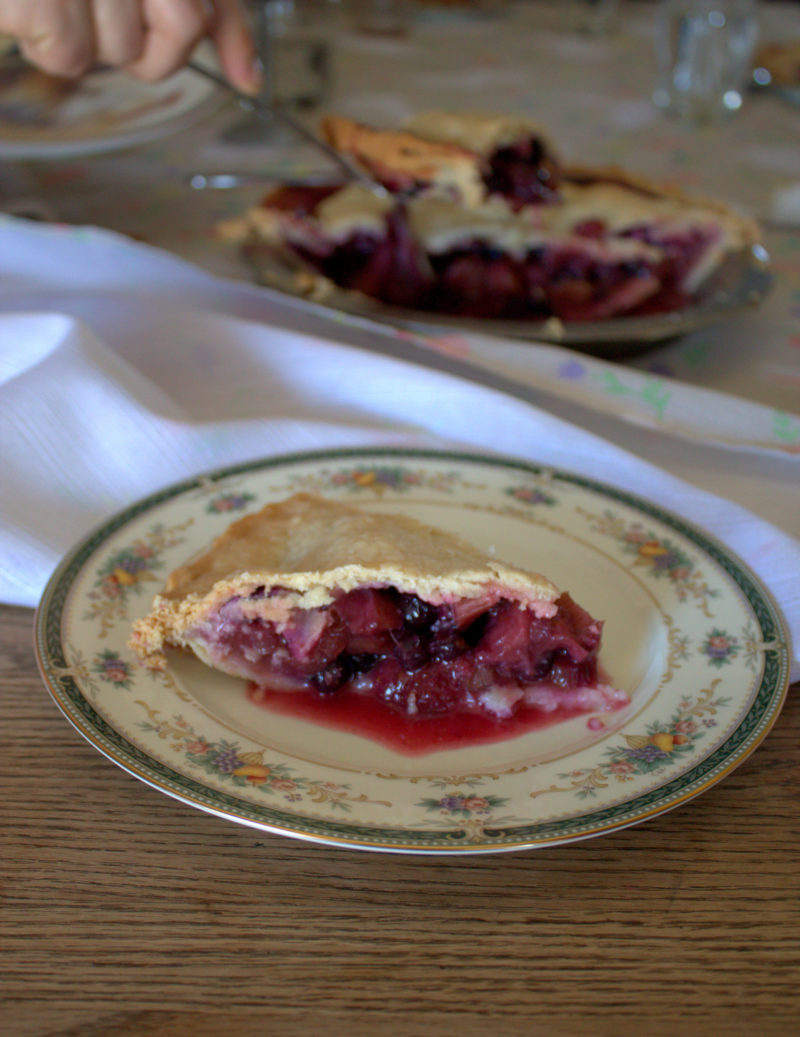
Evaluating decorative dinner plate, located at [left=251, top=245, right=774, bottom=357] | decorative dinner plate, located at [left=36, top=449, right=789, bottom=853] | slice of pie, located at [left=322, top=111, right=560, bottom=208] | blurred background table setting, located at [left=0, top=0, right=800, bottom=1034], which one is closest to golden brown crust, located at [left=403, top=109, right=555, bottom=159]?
slice of pie, located at [left=322, top=111, right=560, bottom=208]

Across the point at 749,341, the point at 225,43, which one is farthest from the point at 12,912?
the point at 225,43

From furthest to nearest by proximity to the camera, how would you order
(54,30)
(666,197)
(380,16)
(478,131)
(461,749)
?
(380,16), (666,197), (478,131), (54,30), (461,749)

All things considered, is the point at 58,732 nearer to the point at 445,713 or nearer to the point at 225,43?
the point at 445,713

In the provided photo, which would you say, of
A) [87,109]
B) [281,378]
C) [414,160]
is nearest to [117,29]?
[87,109]

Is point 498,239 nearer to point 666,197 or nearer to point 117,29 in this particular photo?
point 666,197

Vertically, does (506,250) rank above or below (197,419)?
above

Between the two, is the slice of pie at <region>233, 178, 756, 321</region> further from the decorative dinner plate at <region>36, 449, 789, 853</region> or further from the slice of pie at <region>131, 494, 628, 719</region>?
the slice of pie at <region>131, 494, 628, 719</region>

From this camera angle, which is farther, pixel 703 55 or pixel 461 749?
pixel 703 55
